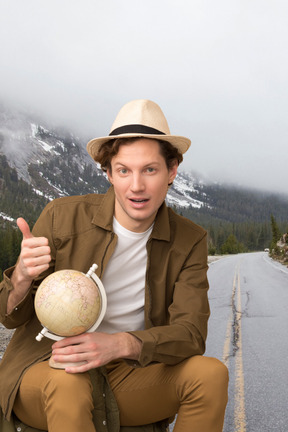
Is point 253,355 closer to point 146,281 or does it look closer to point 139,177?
point 146,281

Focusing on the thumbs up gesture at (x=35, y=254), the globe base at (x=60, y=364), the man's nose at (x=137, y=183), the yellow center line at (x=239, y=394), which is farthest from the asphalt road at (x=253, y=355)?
the thumbs up gesture at (x=35, y=254)

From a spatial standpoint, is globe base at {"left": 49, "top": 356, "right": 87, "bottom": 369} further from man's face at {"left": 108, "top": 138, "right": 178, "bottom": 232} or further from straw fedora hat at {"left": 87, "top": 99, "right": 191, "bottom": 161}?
straw fedora hat at {"left": 87, "top": 99, "right": 191, "bottom": 161}

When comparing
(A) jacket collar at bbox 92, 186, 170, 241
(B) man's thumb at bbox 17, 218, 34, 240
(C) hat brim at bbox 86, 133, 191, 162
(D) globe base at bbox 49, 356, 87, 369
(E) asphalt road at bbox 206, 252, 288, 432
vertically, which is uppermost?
(C) hat brim at bbox 86, 133, 191, 162

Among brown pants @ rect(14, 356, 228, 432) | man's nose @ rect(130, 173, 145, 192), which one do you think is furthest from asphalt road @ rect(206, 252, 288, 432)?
man's nose @ rect(130, 173, 145, 192)

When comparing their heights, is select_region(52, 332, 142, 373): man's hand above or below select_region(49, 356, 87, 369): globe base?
above

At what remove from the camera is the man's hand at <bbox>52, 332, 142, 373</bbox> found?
2.25 meters

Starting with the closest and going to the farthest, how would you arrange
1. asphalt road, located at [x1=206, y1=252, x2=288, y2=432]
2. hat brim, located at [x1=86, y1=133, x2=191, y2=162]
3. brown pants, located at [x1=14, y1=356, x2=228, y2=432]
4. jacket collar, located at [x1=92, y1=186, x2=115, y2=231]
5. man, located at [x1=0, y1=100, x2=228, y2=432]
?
brown pants, located at [x1=14, y1=356, x2=228, y2=432] < man, located at [x1=0, y1=100, x2=228, y2=432] < hat brim, located at [x1=86, y1=133, x2=191, y2=162] < jacket collar, located at [x1=92, y1=186, x2=115, y2=231] < asphalt road, located at [x1=206, y1=252, x2=288, y2=432]

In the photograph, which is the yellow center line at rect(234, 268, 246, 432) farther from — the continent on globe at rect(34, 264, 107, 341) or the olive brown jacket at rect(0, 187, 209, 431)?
the continent on globe at rect(34, 264, 107, 341)

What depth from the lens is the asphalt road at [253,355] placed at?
443 cm

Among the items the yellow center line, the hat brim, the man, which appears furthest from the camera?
the yellow center line

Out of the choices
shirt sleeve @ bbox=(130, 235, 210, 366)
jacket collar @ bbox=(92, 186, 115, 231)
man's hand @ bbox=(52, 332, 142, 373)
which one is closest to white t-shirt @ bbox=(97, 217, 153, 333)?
jacket collar @ bbox=(92, 186, 115, 231)

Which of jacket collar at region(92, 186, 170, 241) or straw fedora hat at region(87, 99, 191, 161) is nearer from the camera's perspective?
straw fedora hat at region(87, 99, 191, 161)

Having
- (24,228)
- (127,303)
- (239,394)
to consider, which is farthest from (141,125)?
(239,394)

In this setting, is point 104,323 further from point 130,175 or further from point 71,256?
point 130,175
